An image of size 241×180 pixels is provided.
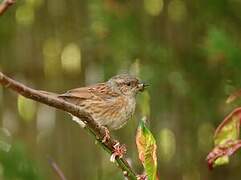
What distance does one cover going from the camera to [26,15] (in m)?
4.72

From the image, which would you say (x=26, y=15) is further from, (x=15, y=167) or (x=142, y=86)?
(x=15, y=167)

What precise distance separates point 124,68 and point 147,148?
8.64 feet

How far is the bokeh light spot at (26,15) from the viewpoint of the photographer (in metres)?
4.71

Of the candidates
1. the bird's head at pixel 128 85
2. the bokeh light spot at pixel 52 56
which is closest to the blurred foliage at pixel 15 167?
the bird's head at pixel 128 85

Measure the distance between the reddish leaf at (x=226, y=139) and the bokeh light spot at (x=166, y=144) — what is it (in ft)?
8.08

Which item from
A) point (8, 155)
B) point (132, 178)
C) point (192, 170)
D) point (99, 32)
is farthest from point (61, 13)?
point (132, 178)

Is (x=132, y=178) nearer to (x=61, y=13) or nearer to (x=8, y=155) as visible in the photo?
(x=8, y=155)

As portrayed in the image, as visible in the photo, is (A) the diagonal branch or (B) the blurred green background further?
(B) the blurred green background

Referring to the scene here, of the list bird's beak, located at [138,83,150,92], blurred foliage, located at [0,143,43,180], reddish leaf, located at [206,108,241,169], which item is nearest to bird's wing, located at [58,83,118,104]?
bird's beak, located at [138,83,150,92]

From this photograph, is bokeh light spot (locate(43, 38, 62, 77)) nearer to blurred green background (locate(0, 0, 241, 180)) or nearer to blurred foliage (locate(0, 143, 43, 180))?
blurred green background (locate(0, 0, 241, 180))

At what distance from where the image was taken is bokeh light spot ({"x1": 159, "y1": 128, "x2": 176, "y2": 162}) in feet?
14.7

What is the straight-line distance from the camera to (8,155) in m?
2.39

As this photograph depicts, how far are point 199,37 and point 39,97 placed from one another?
10.7 feet

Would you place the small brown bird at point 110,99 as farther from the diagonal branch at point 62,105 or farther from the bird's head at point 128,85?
the diagonal branch at point 62,105
